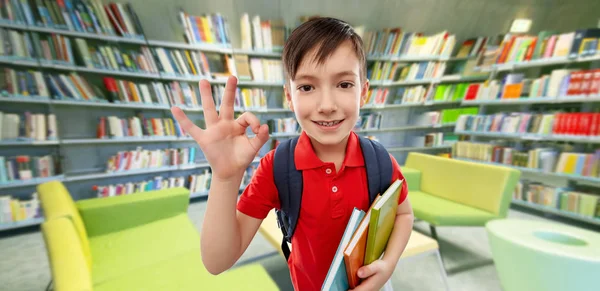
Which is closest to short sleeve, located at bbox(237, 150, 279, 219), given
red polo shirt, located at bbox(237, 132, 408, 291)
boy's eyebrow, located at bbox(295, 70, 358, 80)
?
red polo shirt, located at bbox(237, 132, 408, 291)

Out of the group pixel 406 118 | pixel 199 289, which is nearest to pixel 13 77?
pixel 199 289

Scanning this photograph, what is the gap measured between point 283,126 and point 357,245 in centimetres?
315

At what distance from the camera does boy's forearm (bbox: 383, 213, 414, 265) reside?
54cm

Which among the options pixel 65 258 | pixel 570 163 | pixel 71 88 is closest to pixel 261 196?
pixel 65 258

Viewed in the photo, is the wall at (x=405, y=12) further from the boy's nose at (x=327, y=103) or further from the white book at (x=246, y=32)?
the boy's nose at (x=327, y=103)

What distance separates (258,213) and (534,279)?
1676 mm

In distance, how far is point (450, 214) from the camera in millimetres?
1970

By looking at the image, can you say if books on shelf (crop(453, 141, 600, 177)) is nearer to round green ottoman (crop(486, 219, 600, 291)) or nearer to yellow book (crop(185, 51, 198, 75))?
round green ottoman (crop(486, 219, 600, 291))

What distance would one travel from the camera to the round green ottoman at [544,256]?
3.95 ft

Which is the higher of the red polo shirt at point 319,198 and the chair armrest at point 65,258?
the red polo shirt at point 319,198

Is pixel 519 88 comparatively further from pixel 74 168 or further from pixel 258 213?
pixel 74 168

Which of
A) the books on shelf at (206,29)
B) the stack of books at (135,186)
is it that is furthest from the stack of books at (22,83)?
the books on shelf at (206,29)

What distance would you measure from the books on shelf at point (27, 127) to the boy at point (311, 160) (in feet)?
9.30

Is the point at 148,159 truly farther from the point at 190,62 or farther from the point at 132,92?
the point at 190,62
